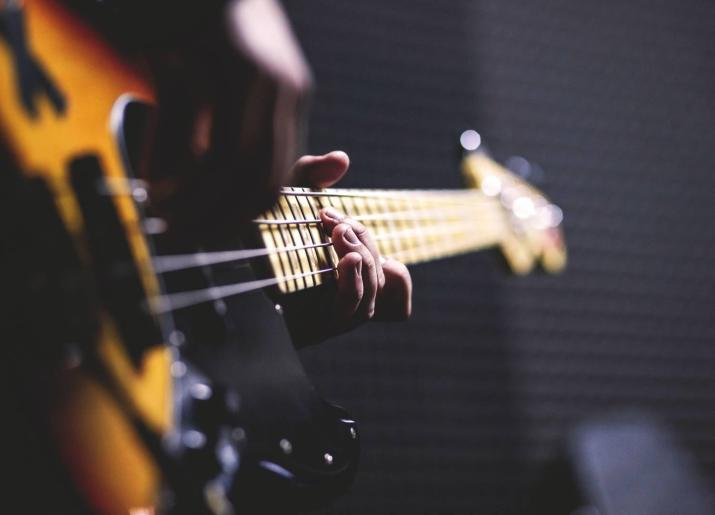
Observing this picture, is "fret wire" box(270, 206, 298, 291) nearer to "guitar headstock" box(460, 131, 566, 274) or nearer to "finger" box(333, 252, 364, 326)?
"finger" box(333, 252, 364, 326)

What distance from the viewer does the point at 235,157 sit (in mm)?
411

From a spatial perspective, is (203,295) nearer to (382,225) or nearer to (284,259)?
(284,259)

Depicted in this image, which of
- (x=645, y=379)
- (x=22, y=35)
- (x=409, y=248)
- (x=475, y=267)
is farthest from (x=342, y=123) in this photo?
(x=22, y=35)

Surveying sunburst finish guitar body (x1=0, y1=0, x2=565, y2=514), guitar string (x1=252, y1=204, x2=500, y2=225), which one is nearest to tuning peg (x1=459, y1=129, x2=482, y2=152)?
guitar string (x1=252, y1=204, x2=500, y2=225)

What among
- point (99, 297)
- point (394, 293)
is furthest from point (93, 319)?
point (394, 293)

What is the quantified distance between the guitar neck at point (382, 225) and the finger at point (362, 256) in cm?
3

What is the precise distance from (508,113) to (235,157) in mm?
2004

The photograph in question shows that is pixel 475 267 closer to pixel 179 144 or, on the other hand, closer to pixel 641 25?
pixel 641 25

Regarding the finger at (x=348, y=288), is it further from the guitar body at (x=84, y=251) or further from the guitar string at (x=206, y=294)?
the guitar body at (x=84, y=251)

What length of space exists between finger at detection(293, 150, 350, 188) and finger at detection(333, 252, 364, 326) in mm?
112

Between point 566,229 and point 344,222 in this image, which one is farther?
point 566,229

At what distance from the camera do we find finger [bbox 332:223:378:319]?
696 mm

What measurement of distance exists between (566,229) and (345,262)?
1.79 meters

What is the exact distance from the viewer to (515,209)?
4.75 ft
